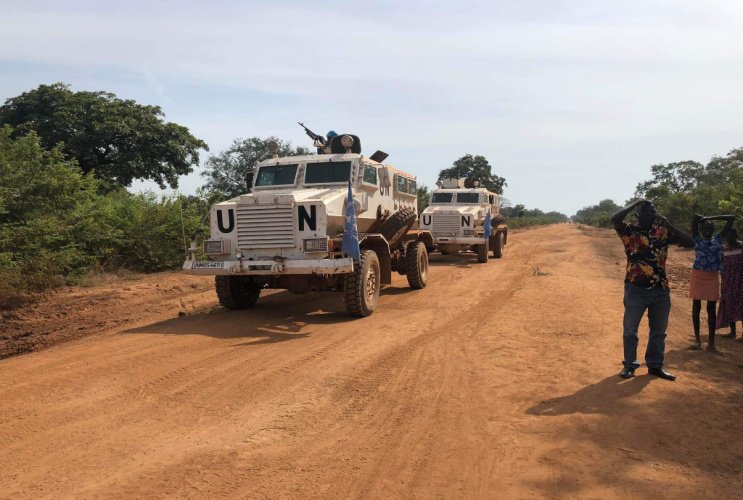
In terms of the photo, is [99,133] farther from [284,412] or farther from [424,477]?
[424,477]

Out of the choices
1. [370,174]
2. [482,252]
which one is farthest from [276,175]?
[482,252]

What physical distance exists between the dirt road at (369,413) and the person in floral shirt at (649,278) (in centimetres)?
22

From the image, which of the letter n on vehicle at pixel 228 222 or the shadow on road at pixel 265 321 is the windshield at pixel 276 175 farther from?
the shadow on road at pixel 265 321

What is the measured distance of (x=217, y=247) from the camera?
7.80 m

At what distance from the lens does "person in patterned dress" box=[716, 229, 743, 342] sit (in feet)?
20.8

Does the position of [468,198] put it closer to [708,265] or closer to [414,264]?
[414,264]

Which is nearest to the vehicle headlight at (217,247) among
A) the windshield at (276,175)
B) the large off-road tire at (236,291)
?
the large off-road tire at (236,291)

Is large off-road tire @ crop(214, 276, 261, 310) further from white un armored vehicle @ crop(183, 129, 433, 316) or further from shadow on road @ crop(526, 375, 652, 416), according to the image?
shadow on road @ crop(526, 375, 652, 416)

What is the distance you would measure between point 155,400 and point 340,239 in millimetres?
4031

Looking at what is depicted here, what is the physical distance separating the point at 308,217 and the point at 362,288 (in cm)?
132

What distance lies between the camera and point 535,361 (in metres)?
5.67

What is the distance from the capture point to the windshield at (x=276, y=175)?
30.2 ft

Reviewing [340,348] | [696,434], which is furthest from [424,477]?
[340,348]

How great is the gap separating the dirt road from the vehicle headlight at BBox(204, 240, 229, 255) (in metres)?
1.04
